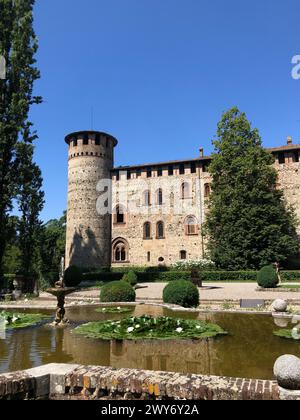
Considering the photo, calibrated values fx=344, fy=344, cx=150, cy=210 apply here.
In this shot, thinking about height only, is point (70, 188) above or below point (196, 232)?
above

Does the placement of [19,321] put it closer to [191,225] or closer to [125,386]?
[125,386]

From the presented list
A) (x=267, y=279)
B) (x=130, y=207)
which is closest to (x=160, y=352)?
(x=267, y=279)

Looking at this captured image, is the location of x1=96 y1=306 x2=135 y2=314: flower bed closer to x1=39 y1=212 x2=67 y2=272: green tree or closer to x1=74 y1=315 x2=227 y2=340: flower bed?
x1=74 y1=315 x2=227 y2=340: flower bed

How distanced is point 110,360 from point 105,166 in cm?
3043

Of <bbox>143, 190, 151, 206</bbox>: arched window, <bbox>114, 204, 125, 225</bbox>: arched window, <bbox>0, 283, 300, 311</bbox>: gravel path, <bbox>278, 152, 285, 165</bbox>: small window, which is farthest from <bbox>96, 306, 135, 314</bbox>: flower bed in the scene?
<bbox>278, 152, 285, 165</bbox>: small window

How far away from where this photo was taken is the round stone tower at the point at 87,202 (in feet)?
107

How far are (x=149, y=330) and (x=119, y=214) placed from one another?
29.0 m

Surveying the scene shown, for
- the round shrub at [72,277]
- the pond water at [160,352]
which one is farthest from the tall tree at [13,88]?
the pond water at [160,352]

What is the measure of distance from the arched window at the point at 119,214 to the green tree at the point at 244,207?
9.80 m

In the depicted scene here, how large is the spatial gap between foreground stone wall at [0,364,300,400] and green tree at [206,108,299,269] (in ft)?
75.5

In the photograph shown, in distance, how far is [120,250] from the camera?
34656 millimetres

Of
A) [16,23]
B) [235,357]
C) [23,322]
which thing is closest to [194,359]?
[235,357]
